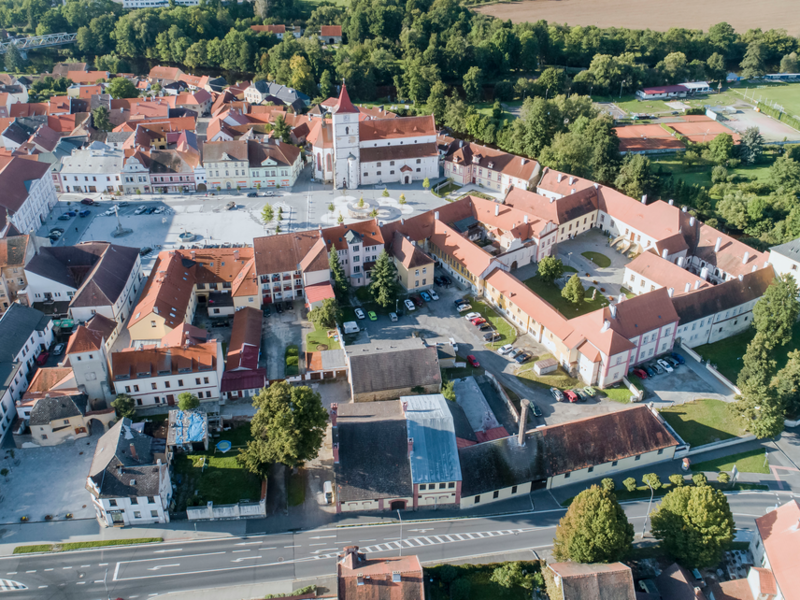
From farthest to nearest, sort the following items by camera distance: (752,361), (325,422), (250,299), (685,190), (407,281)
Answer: (685,190) → (407,281) → (250,299) → (752,361) → (325,422)

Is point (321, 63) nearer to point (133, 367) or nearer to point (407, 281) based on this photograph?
point (407, 281)

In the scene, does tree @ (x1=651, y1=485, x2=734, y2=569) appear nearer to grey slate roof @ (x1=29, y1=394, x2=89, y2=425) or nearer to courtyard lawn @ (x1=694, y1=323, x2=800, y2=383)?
courtyard lawn @ (x1=694, y1=323, x2=800, y2=383)

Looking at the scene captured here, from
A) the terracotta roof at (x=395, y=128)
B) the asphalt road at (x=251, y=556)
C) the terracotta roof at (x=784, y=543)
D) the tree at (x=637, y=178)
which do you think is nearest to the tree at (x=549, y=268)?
the tree at (x=637, y=178)

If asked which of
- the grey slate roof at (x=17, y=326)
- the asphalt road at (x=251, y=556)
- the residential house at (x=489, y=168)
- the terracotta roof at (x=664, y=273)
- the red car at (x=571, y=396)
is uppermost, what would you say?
the residential house at (x=489, y=168)

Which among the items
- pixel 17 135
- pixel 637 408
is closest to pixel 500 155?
pixel 637 408

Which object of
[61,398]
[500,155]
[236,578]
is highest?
[500,155]

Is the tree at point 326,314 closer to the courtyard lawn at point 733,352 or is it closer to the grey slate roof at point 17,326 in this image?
the grey slate roof at point 17,326
